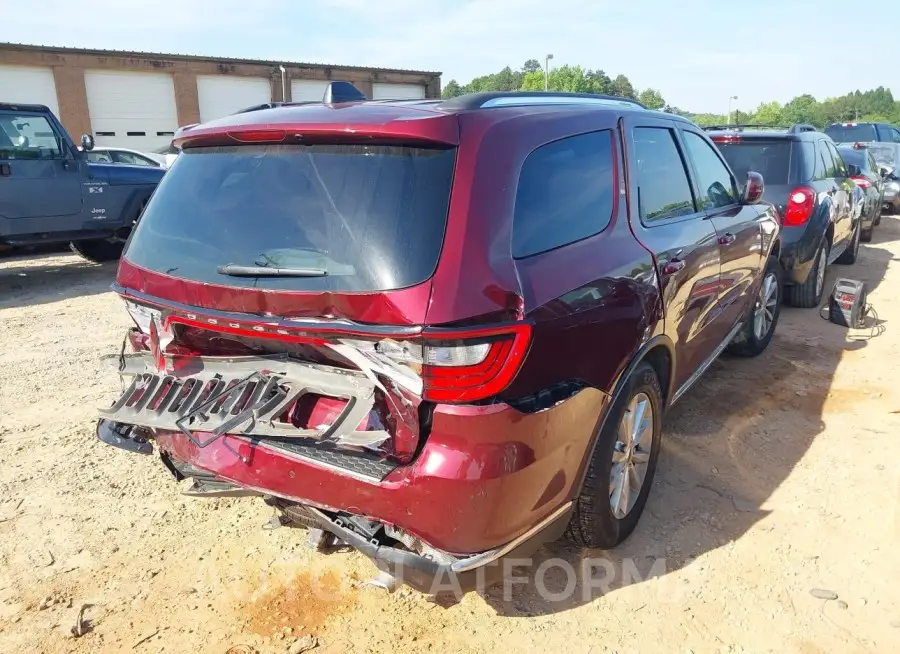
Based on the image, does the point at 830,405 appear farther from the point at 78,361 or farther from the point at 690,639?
the point at 78,361

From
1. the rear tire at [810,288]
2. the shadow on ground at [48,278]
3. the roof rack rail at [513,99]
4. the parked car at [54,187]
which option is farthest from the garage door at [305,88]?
the roof rack rail at [513,99]

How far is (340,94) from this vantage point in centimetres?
290

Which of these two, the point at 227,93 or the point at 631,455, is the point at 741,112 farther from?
the point at 631,455

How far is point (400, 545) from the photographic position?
2.16 metres

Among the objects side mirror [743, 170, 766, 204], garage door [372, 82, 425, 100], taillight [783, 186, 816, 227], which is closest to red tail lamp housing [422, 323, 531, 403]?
side mirror [743, 170, 766, 204]

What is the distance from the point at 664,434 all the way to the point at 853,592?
1.41m

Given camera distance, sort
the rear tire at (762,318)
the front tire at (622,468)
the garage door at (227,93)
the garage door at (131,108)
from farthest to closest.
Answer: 1. the garage door at (227,93)
2. the garage door at (131,108)
3. the rear tire at (762,318)
4. the front tire at (622,468)

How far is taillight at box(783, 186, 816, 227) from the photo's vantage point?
6129 mm

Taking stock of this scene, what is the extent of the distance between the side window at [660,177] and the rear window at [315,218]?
1303mm

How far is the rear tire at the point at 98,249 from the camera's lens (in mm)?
9734

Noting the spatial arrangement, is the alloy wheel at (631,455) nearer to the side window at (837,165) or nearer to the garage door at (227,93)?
the side window at (837,165)

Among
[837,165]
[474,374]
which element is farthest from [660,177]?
[837,165]

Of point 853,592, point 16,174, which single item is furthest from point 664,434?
point 16,174

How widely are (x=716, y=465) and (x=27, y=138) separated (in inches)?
334
